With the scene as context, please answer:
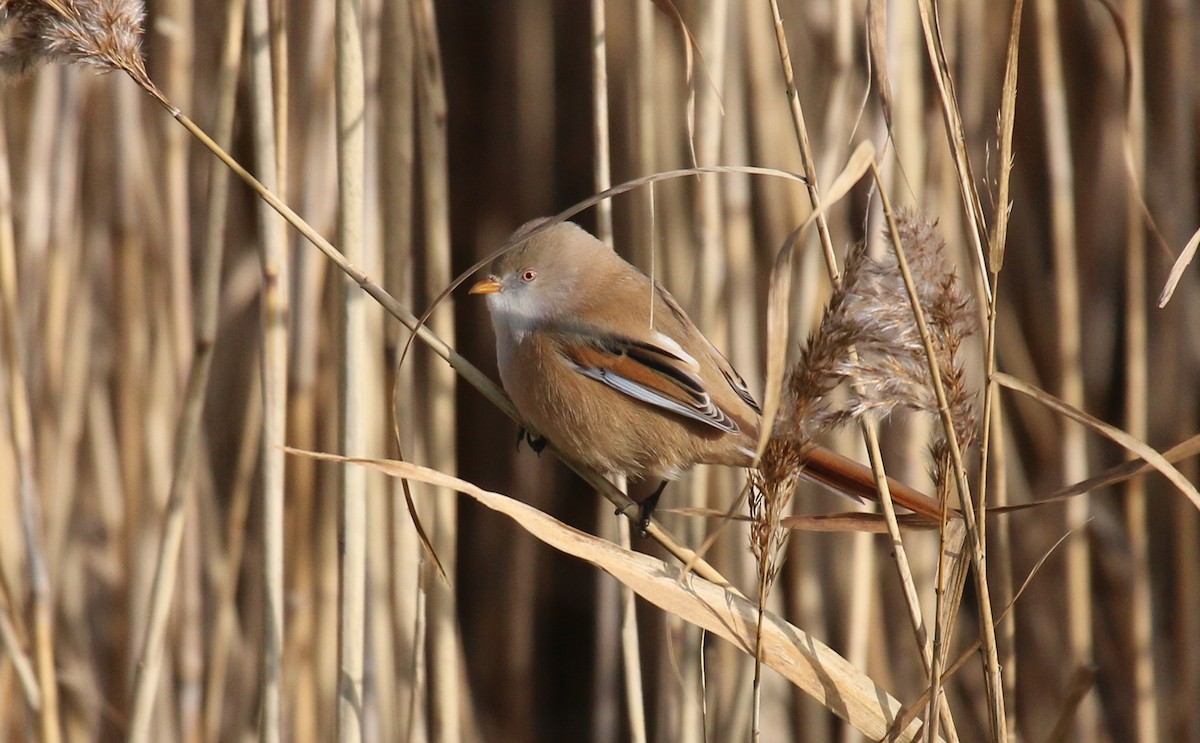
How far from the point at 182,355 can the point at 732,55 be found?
4.61 ft

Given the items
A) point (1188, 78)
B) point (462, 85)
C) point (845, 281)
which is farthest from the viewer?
point (462, 85)

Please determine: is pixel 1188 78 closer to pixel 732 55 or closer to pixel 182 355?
pixel 732 55

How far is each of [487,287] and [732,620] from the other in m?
1.08

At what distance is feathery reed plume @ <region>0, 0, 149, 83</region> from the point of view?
1268 mm

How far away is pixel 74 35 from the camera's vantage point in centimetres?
127

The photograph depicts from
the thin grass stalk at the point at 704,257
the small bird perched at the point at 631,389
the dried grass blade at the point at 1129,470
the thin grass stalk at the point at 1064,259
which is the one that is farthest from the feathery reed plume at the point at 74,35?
the thin grass stalk at the point at 1064,259

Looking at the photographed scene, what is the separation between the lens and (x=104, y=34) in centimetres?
127

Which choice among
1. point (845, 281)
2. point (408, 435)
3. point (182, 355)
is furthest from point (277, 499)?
point (845, 281)

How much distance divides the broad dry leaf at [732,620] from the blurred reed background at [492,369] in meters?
0.11

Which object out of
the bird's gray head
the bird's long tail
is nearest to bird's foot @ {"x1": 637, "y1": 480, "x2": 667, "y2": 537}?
the bird's long tail

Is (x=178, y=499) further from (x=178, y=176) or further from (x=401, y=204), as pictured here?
(x=178, y=176)

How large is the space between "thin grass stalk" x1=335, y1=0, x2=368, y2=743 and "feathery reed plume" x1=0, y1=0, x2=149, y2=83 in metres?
0.32

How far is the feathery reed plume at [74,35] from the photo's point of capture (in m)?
1.27

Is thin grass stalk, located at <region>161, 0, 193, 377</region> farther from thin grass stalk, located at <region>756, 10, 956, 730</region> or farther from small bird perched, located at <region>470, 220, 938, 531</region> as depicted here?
thin grass stalk, located at <region>756, 10, 956, 730</region>
